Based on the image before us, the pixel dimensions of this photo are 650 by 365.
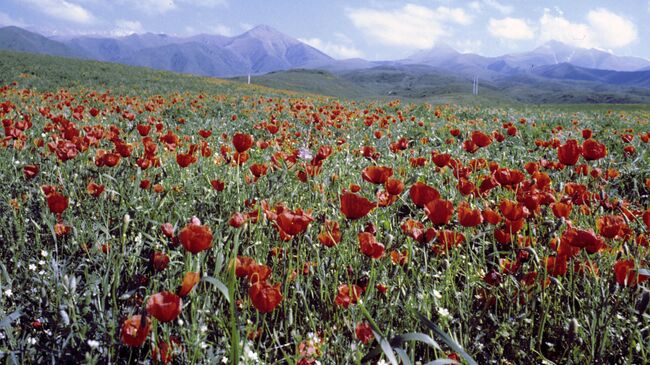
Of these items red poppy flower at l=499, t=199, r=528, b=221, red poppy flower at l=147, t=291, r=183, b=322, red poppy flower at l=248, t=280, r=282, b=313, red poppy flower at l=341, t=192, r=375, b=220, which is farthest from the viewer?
red poppy flower at l=499, t=199, r=528, b=221

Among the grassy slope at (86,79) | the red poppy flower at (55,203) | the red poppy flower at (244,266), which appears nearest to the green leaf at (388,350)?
the red poppy flower at (244,266)

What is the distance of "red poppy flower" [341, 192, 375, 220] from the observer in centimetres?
183

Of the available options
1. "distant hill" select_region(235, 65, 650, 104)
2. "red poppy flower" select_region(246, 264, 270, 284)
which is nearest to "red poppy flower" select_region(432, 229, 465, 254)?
"red poppy flower" select_region(246, 264, 270, 284)

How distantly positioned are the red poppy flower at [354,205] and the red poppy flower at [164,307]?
2.73ft

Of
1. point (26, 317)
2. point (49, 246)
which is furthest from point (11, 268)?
point (26, 317)

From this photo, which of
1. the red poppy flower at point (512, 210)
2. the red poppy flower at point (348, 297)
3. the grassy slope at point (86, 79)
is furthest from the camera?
the grassy slope at point (86, 79)

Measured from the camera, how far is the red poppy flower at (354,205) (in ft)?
6.00

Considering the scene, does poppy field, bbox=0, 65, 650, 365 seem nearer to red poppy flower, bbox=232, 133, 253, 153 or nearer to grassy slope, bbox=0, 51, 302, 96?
red poppy flower, bbox=232, 133, 253, 153

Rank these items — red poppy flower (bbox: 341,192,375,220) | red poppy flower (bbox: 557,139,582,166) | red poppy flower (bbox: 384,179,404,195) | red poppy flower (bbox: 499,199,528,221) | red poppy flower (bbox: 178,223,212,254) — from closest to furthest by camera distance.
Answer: red poppy flower (bbox: 178,223,212,254) → red poppy flower (bbox: 341,192,375,220) → red poppy flower (bbox: 499,199,528,221) → red poppy flower (bbox: 384,179,404,195) → red poppy flower (bbox: 557,139,582,166)

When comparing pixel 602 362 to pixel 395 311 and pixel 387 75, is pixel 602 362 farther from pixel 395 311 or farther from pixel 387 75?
pixel 387 75

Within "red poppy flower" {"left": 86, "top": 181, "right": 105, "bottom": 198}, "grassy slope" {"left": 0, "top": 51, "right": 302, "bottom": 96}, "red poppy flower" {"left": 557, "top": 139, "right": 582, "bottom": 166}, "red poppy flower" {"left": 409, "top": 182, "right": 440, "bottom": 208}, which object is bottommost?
"red poppy flower" {"left": 86, "top": 181, "right": 105, "bottom": 198}

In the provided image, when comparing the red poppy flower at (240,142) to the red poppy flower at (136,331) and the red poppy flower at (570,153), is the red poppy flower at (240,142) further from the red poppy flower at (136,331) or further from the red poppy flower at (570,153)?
the red poppy flower at (570,153)

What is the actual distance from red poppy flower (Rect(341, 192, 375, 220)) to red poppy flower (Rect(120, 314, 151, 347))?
88 centimetres

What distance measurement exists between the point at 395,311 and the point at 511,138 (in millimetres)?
6536
